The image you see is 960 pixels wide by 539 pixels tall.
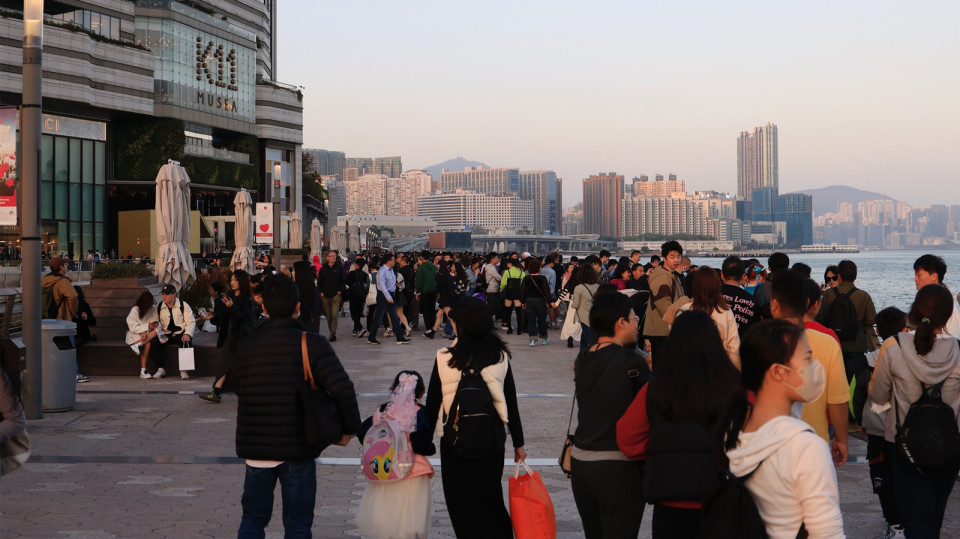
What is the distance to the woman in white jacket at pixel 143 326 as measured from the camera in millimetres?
13625

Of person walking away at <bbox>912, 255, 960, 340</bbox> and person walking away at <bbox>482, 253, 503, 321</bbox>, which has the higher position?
person walking away at <bbox>912, 255, 960, 340</bbox>

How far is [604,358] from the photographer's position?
4.51 m

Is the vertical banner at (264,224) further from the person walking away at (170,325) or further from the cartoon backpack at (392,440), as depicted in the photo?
the cartoon backpack at (392,440)

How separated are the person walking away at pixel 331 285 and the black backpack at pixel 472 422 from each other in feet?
48.7

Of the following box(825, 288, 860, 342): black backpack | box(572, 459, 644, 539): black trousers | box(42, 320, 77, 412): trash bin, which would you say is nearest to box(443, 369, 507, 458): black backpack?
box(572, 459, 644, 539): black trousers

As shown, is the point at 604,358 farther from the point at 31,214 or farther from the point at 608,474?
the point at 31,214

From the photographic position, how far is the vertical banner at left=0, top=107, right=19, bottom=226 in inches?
403

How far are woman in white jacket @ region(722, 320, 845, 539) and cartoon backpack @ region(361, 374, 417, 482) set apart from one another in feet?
8.28

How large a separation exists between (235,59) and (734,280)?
223 ft

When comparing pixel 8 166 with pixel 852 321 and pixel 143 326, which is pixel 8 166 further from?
pixel 852 321

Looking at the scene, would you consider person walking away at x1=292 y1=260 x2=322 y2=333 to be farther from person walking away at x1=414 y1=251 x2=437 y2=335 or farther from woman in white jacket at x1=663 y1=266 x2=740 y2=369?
person walking away at x1=414 y1=251 x2=437 y2=335

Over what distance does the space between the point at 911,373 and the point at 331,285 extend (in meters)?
15.6

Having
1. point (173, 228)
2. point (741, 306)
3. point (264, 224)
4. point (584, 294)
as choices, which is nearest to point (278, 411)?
point (741, 306)

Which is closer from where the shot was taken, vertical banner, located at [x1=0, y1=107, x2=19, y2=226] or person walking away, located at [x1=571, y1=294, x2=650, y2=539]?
person walking away, located at [x1=571, y1=294, x2=650, y2=539]
